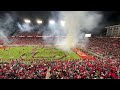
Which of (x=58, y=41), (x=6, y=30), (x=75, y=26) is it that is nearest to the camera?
(x=75, y=26)

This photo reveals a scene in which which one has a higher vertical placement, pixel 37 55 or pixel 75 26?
pixel 75 26

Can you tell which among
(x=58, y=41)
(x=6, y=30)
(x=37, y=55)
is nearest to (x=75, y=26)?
(x=37, y=55)

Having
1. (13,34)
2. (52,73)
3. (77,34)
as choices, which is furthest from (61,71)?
(13,34)

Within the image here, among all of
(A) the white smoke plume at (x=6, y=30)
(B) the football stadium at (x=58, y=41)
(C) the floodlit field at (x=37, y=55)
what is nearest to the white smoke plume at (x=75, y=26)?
(B) the football stadium at (x=58, y=41)

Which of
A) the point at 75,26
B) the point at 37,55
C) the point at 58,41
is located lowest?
the point at 37,55

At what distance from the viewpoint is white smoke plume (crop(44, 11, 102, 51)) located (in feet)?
78.2

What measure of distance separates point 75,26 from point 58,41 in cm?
1119

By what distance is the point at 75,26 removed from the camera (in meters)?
28.1

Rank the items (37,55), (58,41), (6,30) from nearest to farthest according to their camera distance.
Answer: (37,55) → (6,30) → (58,41)

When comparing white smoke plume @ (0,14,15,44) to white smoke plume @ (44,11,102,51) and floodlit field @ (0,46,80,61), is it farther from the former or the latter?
floodlit field @ (0,46,80,61)

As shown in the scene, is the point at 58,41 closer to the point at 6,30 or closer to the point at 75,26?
the point at 75,26

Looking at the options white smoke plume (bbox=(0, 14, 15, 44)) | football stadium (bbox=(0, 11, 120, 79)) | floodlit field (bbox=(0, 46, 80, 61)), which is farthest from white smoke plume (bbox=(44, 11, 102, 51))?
white smoke plume (bbox=(0, 14, 15, 44))

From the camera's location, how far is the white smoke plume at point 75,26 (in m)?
23.8

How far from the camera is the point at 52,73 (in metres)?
11.3
